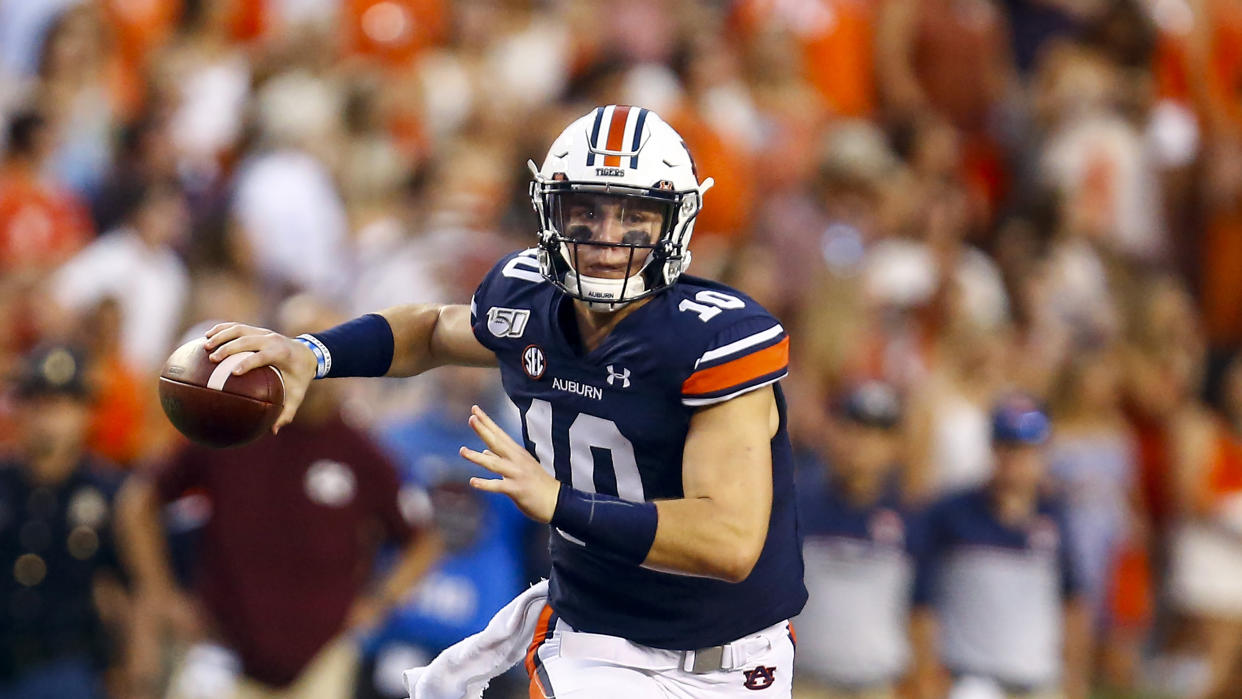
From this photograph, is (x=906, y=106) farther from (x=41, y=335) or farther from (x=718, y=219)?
(x=41, y=335)

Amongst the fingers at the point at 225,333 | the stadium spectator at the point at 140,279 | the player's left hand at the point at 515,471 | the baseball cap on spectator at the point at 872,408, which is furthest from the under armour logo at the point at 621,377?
the stadium spectator at the point at 140,279

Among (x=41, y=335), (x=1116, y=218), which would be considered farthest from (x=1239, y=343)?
(x=41, y=335)

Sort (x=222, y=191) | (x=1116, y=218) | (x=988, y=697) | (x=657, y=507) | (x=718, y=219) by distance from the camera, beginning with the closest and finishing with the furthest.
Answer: (x=657, y=507)
(x=988, y=697)
(x=222, y=191)
(x=718, y=219)
(x=1116, y=218)

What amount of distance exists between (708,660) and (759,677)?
0.15m

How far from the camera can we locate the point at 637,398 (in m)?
3.90

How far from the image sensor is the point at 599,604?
13.3ft

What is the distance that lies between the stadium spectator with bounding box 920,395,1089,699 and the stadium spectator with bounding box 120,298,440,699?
83.7 inches

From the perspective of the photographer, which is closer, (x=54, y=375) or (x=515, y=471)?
(x=515, y=471)

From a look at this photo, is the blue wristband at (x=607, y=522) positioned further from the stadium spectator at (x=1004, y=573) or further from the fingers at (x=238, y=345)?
the stadium spectator at (x=1004, y=573)

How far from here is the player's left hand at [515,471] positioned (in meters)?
3.42

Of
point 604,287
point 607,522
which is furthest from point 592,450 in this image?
point 607,522

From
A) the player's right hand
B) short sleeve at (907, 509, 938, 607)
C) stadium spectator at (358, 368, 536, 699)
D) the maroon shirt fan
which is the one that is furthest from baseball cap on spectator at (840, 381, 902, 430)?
the player's right hand

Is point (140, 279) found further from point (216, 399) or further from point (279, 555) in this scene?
point (216, 399)

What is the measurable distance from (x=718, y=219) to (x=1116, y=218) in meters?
2.32
